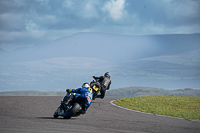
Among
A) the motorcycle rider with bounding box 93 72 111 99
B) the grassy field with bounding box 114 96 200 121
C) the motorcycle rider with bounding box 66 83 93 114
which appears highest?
the motorcycle rider with bounding box 93 72 111 99

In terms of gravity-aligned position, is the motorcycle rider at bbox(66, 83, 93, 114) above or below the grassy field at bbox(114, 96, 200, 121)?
above

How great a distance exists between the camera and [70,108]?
11594 millimetres

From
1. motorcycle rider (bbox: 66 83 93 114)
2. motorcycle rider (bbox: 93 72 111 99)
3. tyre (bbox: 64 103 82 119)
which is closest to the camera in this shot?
tyre (bbox: 64 103 82 119)

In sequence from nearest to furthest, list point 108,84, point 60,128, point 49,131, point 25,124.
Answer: point 49,131 < point 60,128 < point 25,124 < point 108,84

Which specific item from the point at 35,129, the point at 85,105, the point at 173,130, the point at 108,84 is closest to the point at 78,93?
the point at 85,105

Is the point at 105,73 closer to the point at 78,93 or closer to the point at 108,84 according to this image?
the point at 108,84

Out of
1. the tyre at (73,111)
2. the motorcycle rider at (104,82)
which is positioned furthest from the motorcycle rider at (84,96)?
the motorcycle rider at (104,82)

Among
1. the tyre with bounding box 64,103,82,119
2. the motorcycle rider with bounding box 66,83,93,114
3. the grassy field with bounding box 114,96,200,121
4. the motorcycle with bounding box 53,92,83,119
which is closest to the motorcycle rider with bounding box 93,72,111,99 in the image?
the grassy field with bounding box 114,96,200,121

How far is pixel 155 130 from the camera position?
926 centimetres

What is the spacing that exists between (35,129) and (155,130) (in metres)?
3.89

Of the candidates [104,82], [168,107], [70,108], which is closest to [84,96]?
[70,108]

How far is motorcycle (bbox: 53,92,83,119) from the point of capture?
11452mm

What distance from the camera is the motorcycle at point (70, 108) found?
11452 millimetres

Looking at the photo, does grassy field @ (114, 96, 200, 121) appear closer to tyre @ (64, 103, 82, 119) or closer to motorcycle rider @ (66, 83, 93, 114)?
motorcycle rider @ (66, 83, 93, 114)
